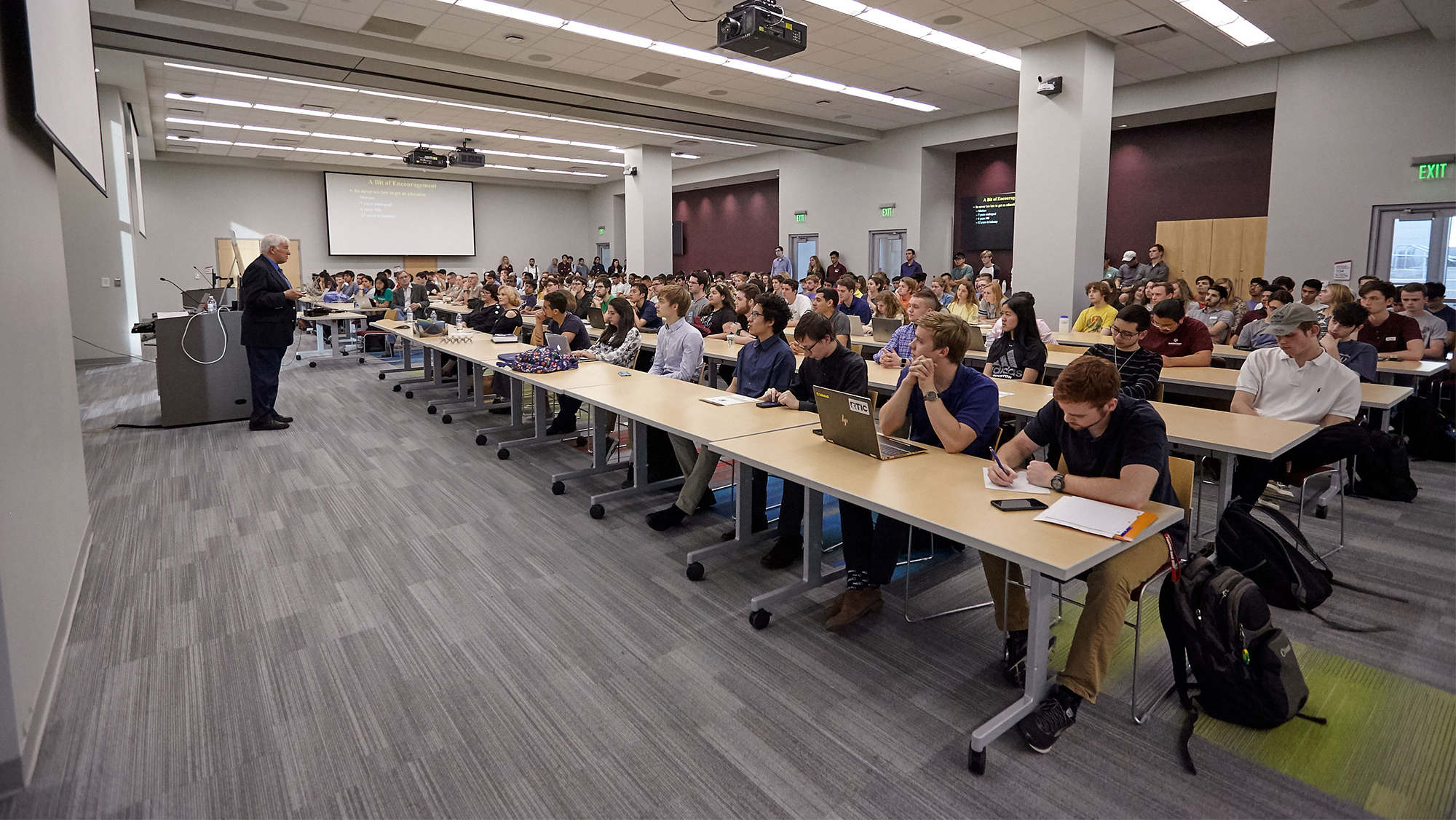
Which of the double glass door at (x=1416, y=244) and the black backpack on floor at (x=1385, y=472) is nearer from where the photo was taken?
the black backpack on floor at (x=1385, y=472)

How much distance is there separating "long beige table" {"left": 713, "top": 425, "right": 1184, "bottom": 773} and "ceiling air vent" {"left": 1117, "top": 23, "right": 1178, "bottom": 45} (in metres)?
7.76

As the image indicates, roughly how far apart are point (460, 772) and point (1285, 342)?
4.28m

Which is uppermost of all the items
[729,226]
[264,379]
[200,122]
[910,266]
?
[200,122]

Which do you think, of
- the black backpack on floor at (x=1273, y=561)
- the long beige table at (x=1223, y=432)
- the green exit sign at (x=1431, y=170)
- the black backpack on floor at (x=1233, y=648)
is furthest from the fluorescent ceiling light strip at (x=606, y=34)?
the green exit sign at (x=1431, y=170)

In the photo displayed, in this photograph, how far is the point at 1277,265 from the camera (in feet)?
32.1

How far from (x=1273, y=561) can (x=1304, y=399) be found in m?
1.45

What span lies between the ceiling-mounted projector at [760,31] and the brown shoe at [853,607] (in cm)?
446

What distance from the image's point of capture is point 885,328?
278 inches

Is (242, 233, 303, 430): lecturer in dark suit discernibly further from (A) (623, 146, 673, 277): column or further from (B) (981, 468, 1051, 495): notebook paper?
(A) (623, 146, 673, 277): column

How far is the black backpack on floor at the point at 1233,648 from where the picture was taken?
2307 mm

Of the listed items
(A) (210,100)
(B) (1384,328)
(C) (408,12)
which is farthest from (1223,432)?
(A) (210,100)

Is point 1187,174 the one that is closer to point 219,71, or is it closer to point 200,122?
Result: point 219,71

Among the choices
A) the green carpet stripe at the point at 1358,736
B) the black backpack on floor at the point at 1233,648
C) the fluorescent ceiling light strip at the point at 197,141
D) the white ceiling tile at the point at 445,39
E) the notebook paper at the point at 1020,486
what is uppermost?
the fluorescent ceiling light strip at the point at 197,141

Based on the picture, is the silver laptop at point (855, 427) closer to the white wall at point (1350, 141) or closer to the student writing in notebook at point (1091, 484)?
the student writing in notebook at point (1091, 484)
